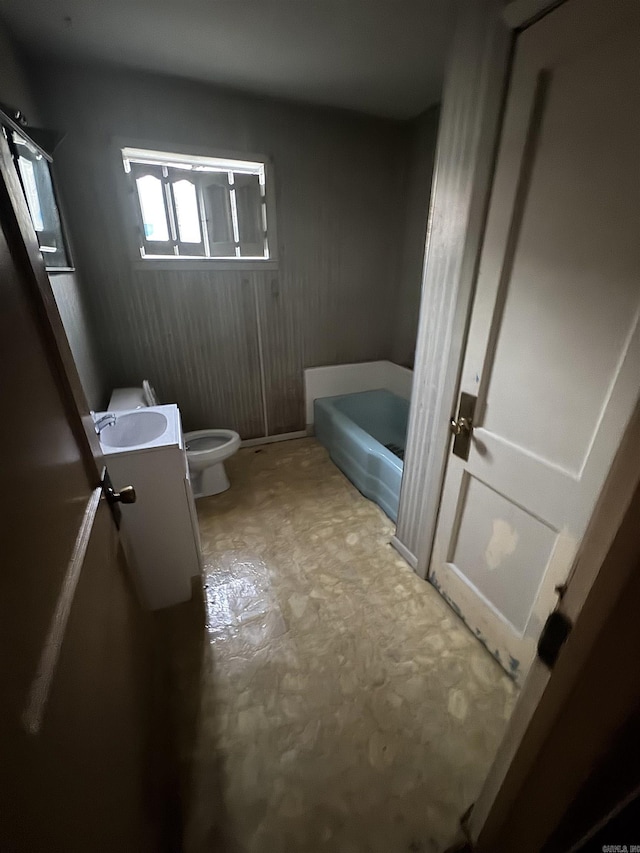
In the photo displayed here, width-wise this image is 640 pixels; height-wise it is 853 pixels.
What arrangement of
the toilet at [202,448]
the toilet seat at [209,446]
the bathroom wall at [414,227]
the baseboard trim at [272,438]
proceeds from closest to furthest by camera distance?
the toilet at [202,448], the toilet seat at [209,446], the bathroom wall at [414,227], the baseboard trim at [272,438]

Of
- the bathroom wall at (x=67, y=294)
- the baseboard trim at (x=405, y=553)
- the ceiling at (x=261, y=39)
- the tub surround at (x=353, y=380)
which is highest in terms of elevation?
the ceiling at (x=261, y=39)

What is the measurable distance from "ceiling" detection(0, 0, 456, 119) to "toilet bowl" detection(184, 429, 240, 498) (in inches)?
81.8

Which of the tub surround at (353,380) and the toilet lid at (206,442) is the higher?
the tub surround at (353,380)

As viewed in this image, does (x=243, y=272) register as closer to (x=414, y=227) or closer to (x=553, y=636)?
(x=414, y=227)

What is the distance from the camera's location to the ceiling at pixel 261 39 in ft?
4.85

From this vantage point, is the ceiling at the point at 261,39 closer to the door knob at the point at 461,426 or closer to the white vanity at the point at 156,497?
the door knob at the point at 461,426

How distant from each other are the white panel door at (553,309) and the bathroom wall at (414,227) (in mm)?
1626

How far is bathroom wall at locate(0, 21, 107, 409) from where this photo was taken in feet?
5.04

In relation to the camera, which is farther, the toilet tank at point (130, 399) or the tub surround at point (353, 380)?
the tub surround at point (353, 380)

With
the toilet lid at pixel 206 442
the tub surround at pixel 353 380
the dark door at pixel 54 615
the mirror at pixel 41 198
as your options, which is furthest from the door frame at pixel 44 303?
the tub surround at pixel 353 380

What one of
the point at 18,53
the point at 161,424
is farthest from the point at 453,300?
the point at 18,53

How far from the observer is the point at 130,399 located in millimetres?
2154

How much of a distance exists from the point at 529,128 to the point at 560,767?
1.52 m

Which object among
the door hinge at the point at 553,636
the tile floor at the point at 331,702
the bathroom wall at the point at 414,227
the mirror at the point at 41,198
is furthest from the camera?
the bathroom wall at the point at 414,227
